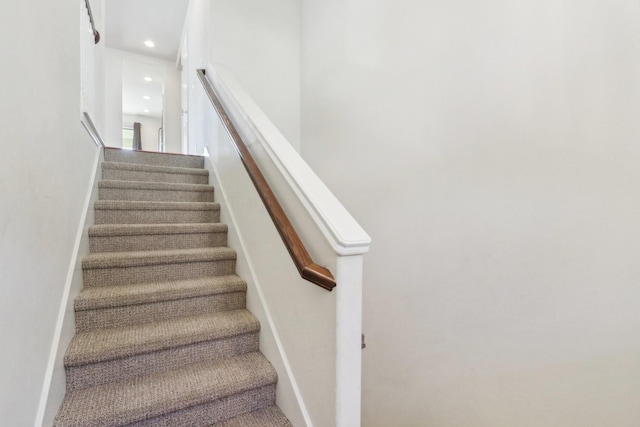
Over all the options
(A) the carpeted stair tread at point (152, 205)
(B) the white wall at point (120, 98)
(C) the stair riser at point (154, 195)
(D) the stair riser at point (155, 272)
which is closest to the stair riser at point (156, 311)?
(D) the stair riser at point (155, 272)

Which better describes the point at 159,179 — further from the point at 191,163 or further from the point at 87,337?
the point at 87,337

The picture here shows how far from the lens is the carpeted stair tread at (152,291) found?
4.76 feet

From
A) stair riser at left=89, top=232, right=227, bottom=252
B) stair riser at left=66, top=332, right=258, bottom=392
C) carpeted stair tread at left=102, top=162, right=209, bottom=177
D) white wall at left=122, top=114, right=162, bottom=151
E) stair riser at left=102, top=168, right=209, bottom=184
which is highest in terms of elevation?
white wall at left=122, top=114, right=162, bottom=151

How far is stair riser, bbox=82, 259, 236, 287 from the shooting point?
162 cm

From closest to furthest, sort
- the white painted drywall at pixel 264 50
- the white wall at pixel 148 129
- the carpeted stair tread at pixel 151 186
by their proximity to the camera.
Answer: the carpeted stair tread at pixel 151 186
the white painted drywall at pixel 264 50
the white wall at pixel 148 129

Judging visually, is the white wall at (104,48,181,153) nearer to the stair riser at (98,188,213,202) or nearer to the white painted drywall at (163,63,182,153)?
the white painted drywall at (163,63,182,153)

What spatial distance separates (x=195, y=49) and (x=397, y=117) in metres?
3.01

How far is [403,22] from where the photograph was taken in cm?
180

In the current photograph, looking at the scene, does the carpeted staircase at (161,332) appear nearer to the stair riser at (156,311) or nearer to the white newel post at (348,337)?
the stair riser at (156,311)

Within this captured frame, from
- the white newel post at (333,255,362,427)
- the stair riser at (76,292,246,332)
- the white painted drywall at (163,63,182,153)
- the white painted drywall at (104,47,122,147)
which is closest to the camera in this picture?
the white newel post at (333,255,362,427)

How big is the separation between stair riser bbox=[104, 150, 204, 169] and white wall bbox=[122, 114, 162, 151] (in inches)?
248

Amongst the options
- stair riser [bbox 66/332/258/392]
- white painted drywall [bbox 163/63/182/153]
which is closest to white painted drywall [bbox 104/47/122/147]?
white painted drywall [bbox 163/63/182/153]

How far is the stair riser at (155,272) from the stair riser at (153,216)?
509 mm

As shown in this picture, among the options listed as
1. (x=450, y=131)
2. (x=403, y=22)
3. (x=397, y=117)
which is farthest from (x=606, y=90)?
(x=403, y=22)
